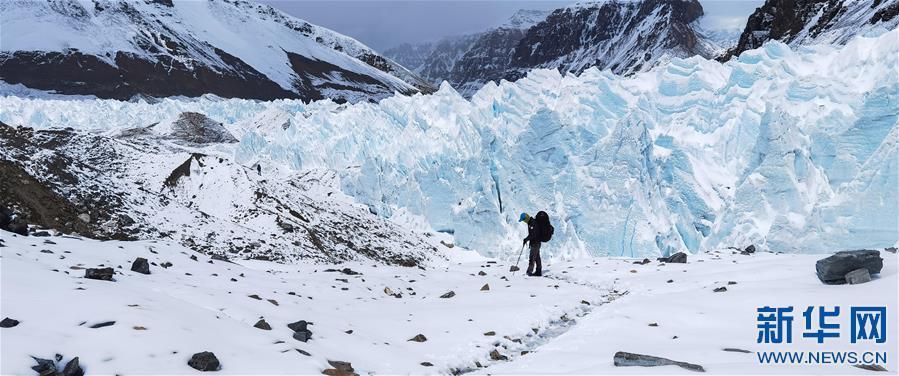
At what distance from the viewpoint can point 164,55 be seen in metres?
146

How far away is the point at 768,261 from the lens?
10.1 metres

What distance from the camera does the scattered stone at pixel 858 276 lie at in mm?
7145

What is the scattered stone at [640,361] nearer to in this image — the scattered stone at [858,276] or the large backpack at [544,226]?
the scattered stone at [858,276]

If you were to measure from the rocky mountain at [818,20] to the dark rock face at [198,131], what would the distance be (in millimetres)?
47672

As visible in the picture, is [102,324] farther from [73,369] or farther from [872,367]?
[872,367]

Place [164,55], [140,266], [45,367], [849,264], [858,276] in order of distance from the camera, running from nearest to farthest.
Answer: [45,367], [858,276], [849,264], [140,266], [164,55]

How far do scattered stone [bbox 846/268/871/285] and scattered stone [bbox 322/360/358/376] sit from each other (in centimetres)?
626

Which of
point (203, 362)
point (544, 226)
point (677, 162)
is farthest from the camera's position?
point (677, 162)

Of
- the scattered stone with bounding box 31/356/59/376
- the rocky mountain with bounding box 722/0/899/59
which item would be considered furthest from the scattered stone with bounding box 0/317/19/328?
the rocky mountain with bounding box 722/0/899/59

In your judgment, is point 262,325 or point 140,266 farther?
point 140,266

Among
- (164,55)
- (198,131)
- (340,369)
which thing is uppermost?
(164,55)

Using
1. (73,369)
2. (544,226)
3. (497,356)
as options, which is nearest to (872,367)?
(497,356)

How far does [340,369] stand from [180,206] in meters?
12.7

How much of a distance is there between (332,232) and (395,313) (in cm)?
1082
